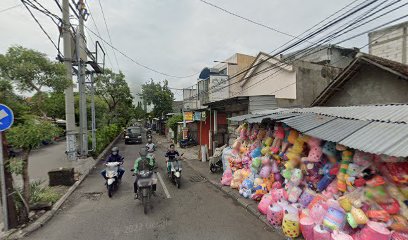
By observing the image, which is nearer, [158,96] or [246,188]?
[246,188]

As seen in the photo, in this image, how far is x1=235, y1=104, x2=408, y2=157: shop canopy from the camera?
3312 millimetres

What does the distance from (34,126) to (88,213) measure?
2765mm

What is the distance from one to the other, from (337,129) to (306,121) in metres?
1.12

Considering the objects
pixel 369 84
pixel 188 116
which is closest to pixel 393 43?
pixel 369 84

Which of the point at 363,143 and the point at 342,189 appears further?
the point at 342,189

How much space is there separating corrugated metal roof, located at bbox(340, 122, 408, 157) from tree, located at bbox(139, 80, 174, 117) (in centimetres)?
2948

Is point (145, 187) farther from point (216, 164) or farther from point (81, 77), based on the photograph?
point (81, 77)

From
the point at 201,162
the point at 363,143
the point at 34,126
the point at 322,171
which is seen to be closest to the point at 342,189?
the point at 322,171

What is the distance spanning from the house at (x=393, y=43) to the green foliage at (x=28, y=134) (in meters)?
13.9

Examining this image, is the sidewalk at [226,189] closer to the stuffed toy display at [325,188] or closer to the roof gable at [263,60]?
the stuffed toy display at [325,188]

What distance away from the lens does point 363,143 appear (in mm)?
3635

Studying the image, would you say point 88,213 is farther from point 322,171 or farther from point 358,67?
point 358,67

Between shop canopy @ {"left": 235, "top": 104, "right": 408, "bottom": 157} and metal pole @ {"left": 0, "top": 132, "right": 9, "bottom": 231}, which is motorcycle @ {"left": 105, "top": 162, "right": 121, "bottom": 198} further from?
shop canopy @ {"left": 235, "top": 104, "right": 408, "bottom": 157}

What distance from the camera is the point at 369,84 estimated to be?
934 centimetres
